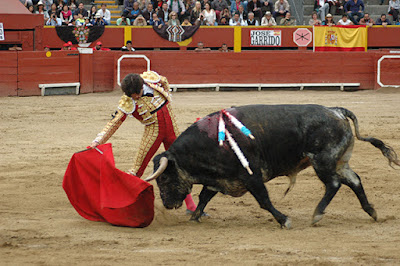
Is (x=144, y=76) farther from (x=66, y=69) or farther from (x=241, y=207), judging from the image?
(x=66, y=69)

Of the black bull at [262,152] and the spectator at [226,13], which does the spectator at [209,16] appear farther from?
the black bull at [262,152]

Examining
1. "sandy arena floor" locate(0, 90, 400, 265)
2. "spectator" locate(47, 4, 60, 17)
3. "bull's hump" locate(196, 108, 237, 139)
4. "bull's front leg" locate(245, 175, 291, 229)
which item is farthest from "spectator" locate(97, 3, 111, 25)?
"bull's front leg" locate(245, 175, 291, 229)

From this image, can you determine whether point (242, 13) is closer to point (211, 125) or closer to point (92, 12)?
point (92, 12)

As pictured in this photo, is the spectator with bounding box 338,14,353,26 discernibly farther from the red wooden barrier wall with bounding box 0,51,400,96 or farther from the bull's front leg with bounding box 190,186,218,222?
the bull's front leg with bounding box 190,186,218,222

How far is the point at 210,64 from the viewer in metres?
15.5

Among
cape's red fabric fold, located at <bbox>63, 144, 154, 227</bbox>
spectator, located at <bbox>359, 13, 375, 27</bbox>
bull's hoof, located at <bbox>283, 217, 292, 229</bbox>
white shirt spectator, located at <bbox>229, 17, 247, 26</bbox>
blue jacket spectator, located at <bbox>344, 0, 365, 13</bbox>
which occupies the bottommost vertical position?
bull's hoof, located at <bbox>283, 217, 292, 229</bbox>

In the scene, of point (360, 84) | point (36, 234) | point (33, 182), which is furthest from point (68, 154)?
point (360, 84)

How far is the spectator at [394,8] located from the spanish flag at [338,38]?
166cm

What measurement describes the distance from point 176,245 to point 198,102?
8854 millimetres

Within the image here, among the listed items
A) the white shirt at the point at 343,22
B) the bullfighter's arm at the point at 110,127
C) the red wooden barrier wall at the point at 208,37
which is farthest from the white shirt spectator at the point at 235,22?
the bullfighter's arm at the point at 110,127

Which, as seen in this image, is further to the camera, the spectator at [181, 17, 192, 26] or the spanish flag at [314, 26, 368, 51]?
the spanish flag at [314, 26, 368, 51]

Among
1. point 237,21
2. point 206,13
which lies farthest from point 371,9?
point 206,13

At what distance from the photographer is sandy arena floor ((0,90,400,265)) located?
4.21 m

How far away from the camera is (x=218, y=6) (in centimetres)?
1905
